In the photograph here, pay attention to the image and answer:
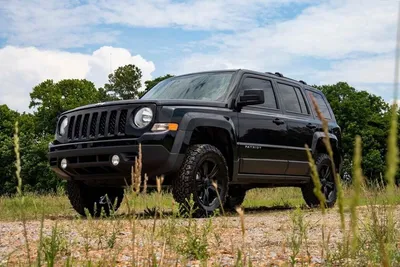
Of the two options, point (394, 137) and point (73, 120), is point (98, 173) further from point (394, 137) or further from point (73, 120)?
point (394, 137)

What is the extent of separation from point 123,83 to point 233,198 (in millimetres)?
48611

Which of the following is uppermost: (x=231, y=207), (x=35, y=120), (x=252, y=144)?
(x=35, y=120)

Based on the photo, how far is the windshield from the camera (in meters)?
8.15

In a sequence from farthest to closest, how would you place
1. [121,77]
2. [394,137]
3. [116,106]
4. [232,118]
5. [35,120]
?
[121,77] → [35,120] → [232,118] → [116,106] → [394,137]

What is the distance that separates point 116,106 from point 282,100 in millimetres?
3116

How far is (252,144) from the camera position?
8.24 metres

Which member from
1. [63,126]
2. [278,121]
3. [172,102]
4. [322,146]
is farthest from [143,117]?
[322,146]

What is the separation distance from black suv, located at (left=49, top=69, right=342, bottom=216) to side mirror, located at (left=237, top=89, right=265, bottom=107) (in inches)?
0.5

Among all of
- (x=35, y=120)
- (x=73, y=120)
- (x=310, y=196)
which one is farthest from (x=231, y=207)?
(x=35, y=120)

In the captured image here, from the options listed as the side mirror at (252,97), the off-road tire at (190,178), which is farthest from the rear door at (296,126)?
the off-road tire at (190,178)

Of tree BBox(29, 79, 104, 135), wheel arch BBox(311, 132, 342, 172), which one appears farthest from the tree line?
wheel arch BBox(311, 132, 342, 172)

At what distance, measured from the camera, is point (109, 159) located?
7.08 meters

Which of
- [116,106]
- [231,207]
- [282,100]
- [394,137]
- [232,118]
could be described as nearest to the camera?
[394,137]

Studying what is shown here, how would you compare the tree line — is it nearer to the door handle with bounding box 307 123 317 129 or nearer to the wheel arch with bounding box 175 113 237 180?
the door handle with bounding box 307 123 317 129
